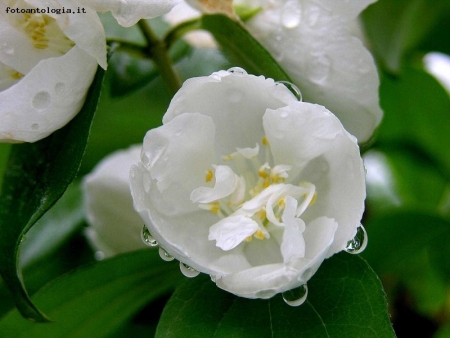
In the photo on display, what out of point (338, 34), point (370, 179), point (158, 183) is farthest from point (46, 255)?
point (370, 179)

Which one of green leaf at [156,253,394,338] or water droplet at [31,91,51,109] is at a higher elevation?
water droplet at [31,91,51,109]

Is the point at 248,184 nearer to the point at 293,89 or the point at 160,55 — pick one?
the point at 293,89

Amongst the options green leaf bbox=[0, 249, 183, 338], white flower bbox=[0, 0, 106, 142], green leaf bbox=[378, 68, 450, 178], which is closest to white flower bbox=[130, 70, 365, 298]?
white flower bbox=[0, 0, 106, 142]

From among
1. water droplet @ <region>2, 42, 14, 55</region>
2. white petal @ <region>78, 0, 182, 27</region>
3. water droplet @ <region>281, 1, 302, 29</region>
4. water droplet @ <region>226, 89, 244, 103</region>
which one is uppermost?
white petal @ <region>78, 0, 182, 27</region>

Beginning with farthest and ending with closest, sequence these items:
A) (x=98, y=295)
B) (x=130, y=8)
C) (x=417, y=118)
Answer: (x=417, y=118) < (x=98, y=295) < (x=130, y=8)

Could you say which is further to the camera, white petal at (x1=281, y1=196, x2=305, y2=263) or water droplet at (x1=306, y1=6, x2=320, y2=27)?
water droplet at (x1=306, y1=6, x2=320, y2=27)

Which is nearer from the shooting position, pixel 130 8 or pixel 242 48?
pixel 130 8

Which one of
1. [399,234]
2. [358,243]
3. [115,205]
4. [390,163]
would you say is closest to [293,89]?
[358,243]

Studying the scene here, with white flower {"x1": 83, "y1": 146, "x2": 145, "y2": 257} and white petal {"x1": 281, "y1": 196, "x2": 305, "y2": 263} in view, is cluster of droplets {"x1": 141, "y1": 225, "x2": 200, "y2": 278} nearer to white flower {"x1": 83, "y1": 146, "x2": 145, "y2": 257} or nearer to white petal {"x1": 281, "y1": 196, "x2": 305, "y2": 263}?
white petal {"x1": 281, "y1": 196, "x2": 305, "y2": 263}
